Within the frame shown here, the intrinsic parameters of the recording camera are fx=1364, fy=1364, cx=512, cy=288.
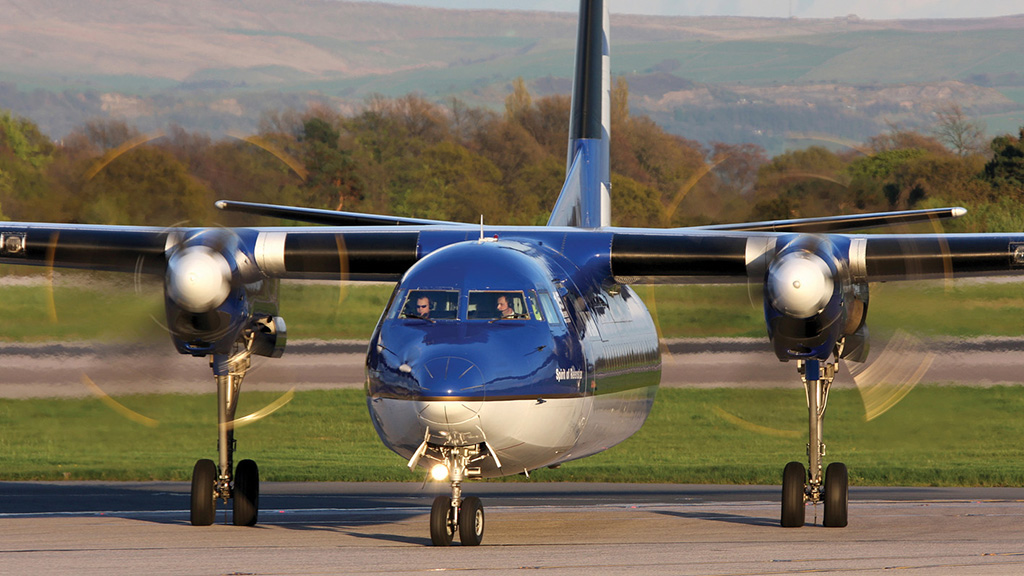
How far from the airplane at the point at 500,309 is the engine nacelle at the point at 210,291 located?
22mm

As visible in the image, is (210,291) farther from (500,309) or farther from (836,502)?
(836,502)

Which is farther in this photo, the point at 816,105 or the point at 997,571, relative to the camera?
the point at 816,105

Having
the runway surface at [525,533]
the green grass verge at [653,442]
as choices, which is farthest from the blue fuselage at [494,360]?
the green grass verge at [653,442]

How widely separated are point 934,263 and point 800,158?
2013cm

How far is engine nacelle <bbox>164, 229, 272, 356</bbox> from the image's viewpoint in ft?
48.4

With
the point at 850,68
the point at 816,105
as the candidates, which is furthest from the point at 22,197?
the point at 850,68

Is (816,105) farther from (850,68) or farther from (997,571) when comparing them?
(997,571)

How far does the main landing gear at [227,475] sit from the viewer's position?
16.2m

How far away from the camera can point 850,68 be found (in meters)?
143

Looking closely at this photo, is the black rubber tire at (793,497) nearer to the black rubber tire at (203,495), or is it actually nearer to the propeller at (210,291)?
the propeller at (210,291)

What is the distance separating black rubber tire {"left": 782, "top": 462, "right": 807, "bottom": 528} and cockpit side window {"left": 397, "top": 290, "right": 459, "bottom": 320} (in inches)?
204

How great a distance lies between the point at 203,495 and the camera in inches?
637

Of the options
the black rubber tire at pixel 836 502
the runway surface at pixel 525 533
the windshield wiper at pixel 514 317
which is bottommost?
the runway surface at pixel 525 533

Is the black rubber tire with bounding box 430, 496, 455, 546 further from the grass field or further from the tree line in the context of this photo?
the grass field
